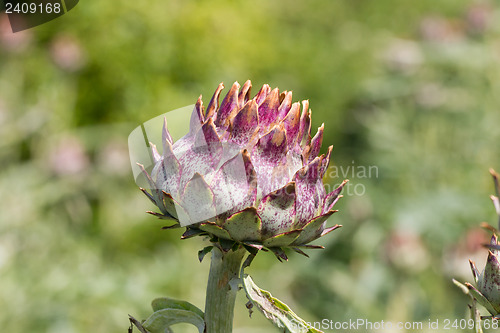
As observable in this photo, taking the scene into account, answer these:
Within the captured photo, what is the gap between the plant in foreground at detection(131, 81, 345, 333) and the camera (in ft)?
2.48

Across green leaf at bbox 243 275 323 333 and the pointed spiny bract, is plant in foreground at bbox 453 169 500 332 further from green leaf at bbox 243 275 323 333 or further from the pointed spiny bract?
the pointed spiny bract

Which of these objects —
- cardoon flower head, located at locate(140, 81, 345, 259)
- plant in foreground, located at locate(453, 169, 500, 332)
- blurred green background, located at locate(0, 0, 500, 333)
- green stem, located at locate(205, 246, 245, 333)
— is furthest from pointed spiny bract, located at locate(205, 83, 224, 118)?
blurred green background, located at locate(0, 0, 500, 333)

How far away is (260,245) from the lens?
30.0 inches

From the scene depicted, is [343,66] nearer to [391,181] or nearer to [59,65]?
[391,181]

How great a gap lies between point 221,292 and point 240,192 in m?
0.15

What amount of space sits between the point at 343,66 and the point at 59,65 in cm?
→ 220

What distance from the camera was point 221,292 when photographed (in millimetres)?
825

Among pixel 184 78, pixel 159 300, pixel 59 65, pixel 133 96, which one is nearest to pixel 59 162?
pixel 59 65

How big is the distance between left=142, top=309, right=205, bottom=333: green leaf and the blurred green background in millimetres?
1262

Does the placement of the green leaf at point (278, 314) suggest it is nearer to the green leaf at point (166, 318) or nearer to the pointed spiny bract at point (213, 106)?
the green leaf at point (166, 318)

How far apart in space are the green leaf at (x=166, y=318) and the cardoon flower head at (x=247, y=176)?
103 millimetres

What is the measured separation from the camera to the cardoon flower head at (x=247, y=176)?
0.76m

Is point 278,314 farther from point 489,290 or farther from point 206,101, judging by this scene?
point 206,101

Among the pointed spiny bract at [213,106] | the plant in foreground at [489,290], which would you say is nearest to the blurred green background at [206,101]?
the plant in foreground at [489,290]
